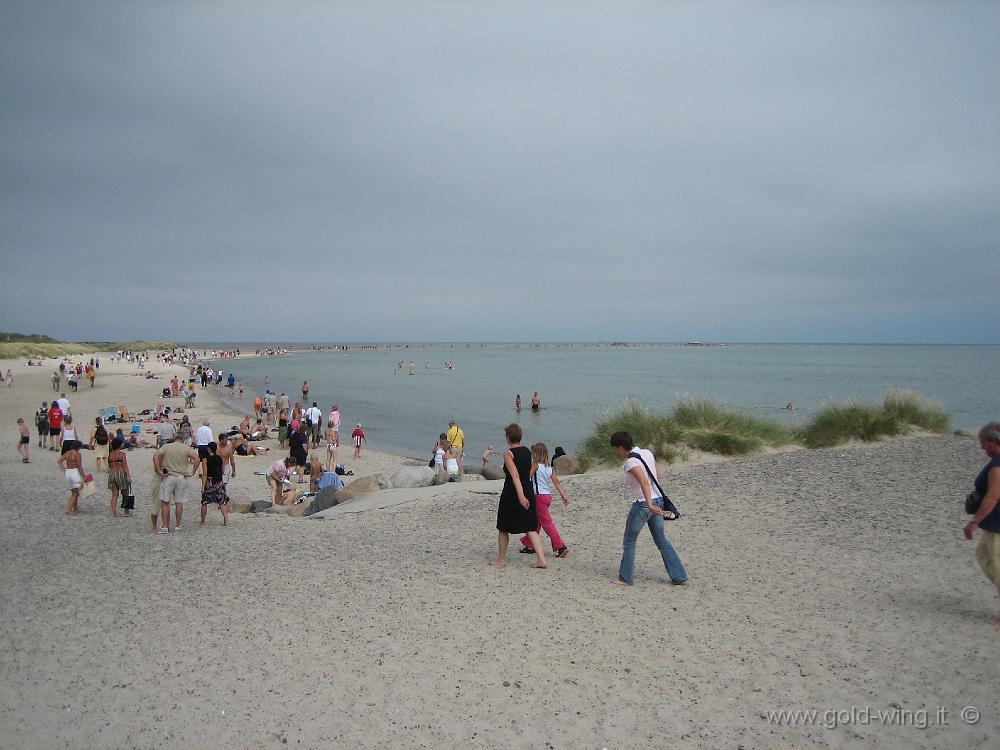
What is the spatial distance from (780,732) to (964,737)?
1.02m

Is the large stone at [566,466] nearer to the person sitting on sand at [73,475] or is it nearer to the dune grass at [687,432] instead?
the dune grass at [687,432]

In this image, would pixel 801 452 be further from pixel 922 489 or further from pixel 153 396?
pixel 153 396

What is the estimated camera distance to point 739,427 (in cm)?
1330

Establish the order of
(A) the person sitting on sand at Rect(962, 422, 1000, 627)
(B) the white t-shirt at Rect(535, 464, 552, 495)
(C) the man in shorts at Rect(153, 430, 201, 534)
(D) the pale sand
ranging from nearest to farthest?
Answer: (D) the pale sand
(A) the person sitting on sand at Rect(962, 422, 1000, 627)
(B) the white t-shirt at Rect(535, 464, 552, 495)
(C) the man in shorts at Rect(153, 430, 201, 534)

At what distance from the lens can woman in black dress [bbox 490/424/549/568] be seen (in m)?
6.42

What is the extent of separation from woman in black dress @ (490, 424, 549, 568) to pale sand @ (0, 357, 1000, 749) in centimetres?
52

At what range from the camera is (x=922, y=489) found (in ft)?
29.4

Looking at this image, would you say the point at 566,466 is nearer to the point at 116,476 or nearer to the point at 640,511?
the point at 640,511

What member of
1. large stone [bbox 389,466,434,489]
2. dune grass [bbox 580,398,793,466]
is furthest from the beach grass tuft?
large stone [bbox 389,466,434,489]

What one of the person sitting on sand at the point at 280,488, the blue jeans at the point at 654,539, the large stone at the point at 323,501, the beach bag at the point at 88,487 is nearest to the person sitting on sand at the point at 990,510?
the blue jeans at the point at 654,539

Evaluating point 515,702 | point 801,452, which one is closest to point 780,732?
point 515,702

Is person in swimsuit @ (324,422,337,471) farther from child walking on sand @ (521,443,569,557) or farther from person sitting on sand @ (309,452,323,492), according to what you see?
child walking on sand @ (521,443,569,557)

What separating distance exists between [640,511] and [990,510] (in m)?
2.71

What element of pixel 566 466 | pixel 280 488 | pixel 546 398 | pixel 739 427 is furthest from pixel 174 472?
pixel 546 398
